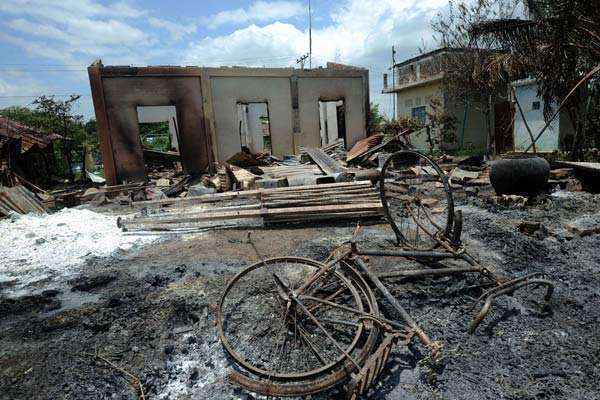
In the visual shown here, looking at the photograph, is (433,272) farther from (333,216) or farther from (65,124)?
(65,124)

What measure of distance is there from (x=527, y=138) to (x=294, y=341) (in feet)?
47.9

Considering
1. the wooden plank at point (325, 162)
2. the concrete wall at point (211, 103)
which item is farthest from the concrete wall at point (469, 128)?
the wooden plank at point (325, 162)

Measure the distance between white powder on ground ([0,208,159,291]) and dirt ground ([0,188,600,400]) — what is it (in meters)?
0.44

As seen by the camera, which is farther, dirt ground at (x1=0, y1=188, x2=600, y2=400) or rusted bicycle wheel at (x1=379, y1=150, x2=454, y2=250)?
rusted bicycle wheel at (x1=379, y1=150, x2=454, y2=250)

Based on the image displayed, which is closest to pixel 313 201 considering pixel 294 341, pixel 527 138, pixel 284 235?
pixel 284 235

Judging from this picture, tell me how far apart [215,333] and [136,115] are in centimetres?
1182

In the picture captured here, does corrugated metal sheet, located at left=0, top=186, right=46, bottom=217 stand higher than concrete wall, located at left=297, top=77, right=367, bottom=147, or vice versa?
concrete wall, located at left=297, top=77, right=367, bottom=147

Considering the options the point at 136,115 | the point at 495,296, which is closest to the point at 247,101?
the point at 136,115

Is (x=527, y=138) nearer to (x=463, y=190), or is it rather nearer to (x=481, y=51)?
(x=481, y=51)

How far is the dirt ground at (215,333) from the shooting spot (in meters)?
2.41

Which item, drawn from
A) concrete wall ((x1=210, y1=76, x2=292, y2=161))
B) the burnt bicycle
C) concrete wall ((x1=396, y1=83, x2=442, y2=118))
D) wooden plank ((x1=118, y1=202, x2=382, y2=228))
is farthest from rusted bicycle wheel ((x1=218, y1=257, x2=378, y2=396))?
concrete wall ((x1=396, y1=83, x2=442, y2=118))

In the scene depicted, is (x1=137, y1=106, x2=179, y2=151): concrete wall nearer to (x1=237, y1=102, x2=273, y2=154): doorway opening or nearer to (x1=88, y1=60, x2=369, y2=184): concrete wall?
(x1=237, y1=102, x2=273, y2=154): doorway opening

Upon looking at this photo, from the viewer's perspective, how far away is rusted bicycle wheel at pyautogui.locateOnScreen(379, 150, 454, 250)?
12.9ft

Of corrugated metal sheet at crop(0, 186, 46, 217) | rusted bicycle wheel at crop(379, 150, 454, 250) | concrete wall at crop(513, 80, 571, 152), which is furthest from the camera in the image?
concrete wall at crop(513, 80, 571, 152)
